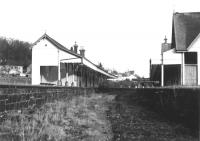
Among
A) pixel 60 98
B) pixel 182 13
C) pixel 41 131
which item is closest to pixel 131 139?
pixel 41 131

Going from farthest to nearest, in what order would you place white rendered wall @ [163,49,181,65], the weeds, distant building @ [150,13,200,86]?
white rendered wall @ [163,49,181,65], distant building @ [150,13,200,86], the weeds

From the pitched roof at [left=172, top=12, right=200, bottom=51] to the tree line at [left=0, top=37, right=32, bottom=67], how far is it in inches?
2758

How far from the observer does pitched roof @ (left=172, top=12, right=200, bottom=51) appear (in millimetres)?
29234

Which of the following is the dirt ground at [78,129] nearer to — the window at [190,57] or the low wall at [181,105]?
the low wall at [181,105]

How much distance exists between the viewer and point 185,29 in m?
30.7

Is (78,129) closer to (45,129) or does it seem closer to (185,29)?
(45,129)

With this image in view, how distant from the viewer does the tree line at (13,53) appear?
93.4m

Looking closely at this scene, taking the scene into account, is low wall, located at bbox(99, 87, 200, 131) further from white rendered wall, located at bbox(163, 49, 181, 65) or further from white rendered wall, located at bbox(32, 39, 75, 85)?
white rendered wall, located at bbox(32, 39, 75, 85)

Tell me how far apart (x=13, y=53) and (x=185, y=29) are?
7481cm

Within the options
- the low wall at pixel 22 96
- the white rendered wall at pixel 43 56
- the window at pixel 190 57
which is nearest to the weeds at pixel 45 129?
the low wall at pixel 22 96

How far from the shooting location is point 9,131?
610cm

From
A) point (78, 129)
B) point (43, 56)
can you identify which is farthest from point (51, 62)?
point (78, 129)

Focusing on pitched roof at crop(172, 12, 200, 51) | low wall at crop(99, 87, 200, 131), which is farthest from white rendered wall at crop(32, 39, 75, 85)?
low wall at crop(99, 87, 200, 131)

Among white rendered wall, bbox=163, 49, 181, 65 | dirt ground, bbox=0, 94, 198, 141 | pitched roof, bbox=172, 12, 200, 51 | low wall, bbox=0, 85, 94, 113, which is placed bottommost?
dirt ground, bbox=0, 94, 198, 141
